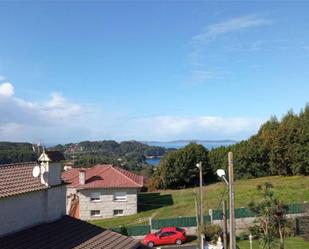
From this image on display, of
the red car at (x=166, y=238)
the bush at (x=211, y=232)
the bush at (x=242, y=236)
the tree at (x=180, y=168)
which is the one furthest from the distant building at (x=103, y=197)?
the tree at (x=180, y=168)

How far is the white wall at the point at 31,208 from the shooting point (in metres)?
17.3

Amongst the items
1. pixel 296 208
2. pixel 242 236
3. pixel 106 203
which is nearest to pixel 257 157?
pixel 106 203

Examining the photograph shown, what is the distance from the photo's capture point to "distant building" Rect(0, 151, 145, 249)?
17266 mm

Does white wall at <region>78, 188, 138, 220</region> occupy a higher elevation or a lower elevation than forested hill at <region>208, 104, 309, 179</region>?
lower

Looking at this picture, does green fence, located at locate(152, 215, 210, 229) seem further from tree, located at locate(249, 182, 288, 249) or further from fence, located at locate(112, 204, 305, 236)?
tree, located at locate(249, 182, 288, 249)

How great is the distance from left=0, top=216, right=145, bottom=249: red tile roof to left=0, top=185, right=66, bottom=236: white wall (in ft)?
1.03

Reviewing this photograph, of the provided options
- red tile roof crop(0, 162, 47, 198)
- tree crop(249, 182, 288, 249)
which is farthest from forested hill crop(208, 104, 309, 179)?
red tile roof crop(0, 162, 47, 198)

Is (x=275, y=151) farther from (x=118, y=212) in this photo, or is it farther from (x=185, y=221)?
(x=185, y=221)

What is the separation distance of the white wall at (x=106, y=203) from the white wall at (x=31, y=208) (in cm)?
2843

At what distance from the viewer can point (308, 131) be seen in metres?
62.2

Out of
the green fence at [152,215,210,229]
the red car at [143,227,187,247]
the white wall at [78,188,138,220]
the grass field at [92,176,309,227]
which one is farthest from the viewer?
the white wall at [78,188,138,220]

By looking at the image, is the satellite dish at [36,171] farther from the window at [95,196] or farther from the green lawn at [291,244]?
the window at [95,196]

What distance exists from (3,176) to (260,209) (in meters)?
17.5

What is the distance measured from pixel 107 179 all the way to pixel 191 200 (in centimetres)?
1035
